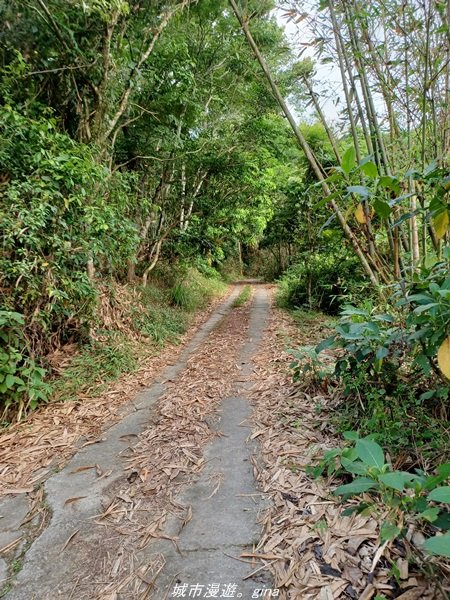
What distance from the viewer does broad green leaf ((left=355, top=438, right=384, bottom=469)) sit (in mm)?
957

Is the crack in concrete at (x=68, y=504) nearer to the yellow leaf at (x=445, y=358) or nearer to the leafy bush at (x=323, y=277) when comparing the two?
the yellow leaf at (x=445, y=358)

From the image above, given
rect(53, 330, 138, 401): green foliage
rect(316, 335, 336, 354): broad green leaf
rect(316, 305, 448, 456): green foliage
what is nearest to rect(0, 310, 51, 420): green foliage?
rect(53, 330, 138, 401): green foliage

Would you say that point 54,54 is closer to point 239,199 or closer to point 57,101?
point 57,101

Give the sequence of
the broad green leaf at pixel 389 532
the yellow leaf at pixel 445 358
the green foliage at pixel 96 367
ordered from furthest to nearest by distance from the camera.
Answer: the green foliage at pixel 96 367
the yellow leaf at pixel 445 358
the broad green leaf at pixel 389 532

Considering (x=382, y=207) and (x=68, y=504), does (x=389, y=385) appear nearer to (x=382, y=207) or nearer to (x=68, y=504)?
(x=382, y=207)

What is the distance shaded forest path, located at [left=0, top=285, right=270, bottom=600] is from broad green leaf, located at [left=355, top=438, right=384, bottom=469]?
71 cm

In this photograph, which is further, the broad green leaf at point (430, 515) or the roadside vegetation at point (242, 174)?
the roadside vegetation at point (242, 174)

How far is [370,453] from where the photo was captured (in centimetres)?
98

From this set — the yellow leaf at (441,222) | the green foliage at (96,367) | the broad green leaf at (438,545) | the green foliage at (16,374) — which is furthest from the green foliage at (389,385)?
the green foliage at (96,367)

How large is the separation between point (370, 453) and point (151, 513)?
4.12 feet

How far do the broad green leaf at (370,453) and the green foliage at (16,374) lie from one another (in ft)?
7.97

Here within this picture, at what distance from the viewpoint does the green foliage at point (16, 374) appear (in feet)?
8.14

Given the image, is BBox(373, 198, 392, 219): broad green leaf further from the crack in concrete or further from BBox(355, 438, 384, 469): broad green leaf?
the crack in concrete

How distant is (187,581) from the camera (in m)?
1.25
